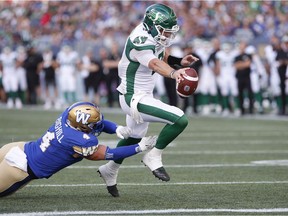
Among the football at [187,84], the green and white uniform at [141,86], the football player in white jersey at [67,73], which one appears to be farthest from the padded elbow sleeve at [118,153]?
the football player in white jersey at [67,73]

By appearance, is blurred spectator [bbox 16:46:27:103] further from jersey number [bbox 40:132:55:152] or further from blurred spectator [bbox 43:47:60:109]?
jersey number [bbox 40:132:55:152]

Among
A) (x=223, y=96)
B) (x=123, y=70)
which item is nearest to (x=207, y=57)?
(x=223, y=96)

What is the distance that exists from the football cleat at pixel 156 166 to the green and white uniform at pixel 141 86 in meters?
0.30

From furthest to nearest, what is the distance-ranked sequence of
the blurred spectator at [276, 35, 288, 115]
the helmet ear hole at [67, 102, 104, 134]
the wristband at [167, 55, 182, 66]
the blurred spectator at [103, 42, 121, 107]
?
the blurred spectator at [103, 42, 121, 107]
the blurred spectator at [276, 35, 288, 115]
the wristband at [167, 55, 182, 66]
the helmet ear hole at [67, 102, 104, 134]

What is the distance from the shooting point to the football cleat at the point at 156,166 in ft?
21.4

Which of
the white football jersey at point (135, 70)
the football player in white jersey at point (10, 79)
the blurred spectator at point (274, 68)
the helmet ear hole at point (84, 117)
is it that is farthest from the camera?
the football player in white jersey at point (10, 79)

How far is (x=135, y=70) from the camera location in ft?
23.0

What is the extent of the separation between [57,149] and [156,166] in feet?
2.52

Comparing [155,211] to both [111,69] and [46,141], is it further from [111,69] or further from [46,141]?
[111,69]

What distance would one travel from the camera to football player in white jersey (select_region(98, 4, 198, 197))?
6652 mm

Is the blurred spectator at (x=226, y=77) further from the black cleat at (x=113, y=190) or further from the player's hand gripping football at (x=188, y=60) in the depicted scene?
the black cleat at (x=113, y=190)

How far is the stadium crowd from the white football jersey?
1065 cm

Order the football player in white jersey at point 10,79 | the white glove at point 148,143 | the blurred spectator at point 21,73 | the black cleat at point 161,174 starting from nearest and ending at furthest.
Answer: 1. the white glove at point 148,143
2. the black cleat at point 161,174
3. the football player in white jersey at point 10,79
4. the blurred spectator at point 21,73

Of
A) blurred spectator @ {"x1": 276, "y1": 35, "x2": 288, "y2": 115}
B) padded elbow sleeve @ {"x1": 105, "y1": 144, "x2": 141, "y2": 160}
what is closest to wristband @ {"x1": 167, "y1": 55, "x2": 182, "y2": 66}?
padded elbow sleeve @ {"x1": 105, "y1": 144, "x2": 141, "y2": 160}
